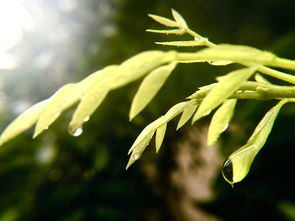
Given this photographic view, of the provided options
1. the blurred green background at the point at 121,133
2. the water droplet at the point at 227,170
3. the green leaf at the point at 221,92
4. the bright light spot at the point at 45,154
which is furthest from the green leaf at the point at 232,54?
the bright light spot at the point at 45,154

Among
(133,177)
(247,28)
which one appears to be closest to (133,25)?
(247,28)

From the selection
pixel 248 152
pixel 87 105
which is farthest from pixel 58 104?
pixel 248 152

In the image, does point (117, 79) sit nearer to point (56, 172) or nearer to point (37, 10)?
point (56, 172)

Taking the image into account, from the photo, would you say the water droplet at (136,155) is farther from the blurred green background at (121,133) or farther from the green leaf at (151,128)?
the blurred green background at (121,133)

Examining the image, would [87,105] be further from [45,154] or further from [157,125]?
[45,154]

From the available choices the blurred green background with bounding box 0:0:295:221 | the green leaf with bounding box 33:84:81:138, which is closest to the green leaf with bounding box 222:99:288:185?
the green leaf with bounding box 33:84:81:138
